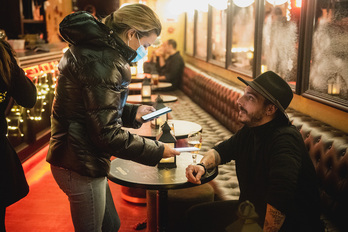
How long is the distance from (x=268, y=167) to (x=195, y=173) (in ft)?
1.44

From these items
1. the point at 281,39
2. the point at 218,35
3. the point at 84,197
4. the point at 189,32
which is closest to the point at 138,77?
the point at 218,35

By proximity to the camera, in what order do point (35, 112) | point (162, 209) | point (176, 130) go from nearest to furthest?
point (162, 209)
point (176, 130)
point (35, 112)

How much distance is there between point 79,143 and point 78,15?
61cm

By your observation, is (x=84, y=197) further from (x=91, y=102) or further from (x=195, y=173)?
(x=195, y=173)

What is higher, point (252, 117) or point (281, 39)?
point (281, 39)

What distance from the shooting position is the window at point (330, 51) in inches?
116

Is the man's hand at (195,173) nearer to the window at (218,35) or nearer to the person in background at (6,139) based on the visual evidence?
the person in background at (6,139)

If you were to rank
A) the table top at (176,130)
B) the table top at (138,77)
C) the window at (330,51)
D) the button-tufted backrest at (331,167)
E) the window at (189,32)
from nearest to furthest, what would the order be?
1. the button-tufted backrest at (331,167)
2. the window at (330,51)
3. the table top at (176,130)
4. the table top at (138,77)
5. the window at (189,32)

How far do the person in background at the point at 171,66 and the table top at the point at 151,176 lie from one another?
588 centimetres

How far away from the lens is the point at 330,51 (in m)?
3.11

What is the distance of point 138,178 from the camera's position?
2.23 meters

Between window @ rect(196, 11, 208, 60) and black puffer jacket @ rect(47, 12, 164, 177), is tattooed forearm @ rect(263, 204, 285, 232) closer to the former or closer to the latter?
black puffer jacket @ rect(47, 12, 164, 177)

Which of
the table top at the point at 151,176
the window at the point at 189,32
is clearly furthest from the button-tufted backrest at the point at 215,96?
the table top at the point at 151,176

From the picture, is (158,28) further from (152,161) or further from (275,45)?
(275,45)
